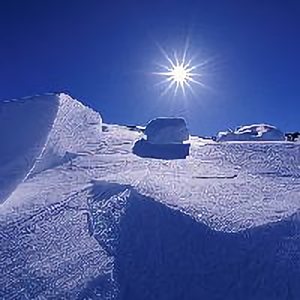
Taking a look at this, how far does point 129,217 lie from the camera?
7.82ft

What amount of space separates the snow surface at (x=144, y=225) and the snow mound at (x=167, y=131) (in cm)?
49

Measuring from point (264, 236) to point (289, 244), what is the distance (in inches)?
4.8

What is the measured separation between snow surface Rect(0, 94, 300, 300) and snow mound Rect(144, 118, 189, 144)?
1.61ft

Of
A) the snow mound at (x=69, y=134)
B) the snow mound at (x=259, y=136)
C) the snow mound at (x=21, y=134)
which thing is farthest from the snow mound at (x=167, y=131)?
the snow mound at (x=259, y=136)

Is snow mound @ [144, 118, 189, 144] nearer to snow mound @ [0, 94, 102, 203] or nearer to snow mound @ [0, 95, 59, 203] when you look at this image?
snow mound @ [0, 94, 102, 203]

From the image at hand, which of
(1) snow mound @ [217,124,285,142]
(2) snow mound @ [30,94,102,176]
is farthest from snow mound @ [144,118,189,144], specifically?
(1) snow mound @ [217,124,285,142]

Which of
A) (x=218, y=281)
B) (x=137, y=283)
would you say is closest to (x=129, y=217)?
(x=137, y=283)

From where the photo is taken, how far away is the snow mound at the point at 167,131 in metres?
3.75

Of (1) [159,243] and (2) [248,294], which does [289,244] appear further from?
(1) [159,243]

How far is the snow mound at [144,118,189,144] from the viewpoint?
3746 mm

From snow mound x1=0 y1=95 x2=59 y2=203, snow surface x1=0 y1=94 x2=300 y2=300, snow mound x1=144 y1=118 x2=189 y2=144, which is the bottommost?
snow surface x1=0 y1=94 x2=300 y2=300

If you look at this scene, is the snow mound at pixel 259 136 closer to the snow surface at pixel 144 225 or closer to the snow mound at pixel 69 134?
the snow mound at pixel 69 134

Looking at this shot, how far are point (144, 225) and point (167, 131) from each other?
1594 millimetres

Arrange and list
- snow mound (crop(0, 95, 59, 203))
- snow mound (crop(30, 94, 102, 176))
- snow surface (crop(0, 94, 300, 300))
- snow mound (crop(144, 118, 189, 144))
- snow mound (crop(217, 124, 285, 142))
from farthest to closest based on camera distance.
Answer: snow mound (crop(217, 124, 285, 142)), snow mound (crop(144, 118, 189, 144)), snow mound (crop(30, 94, 102, 176)), snow mound (crop(0, 95, 59, 203)), snow surface (crop(0, 94, 300, 300))
